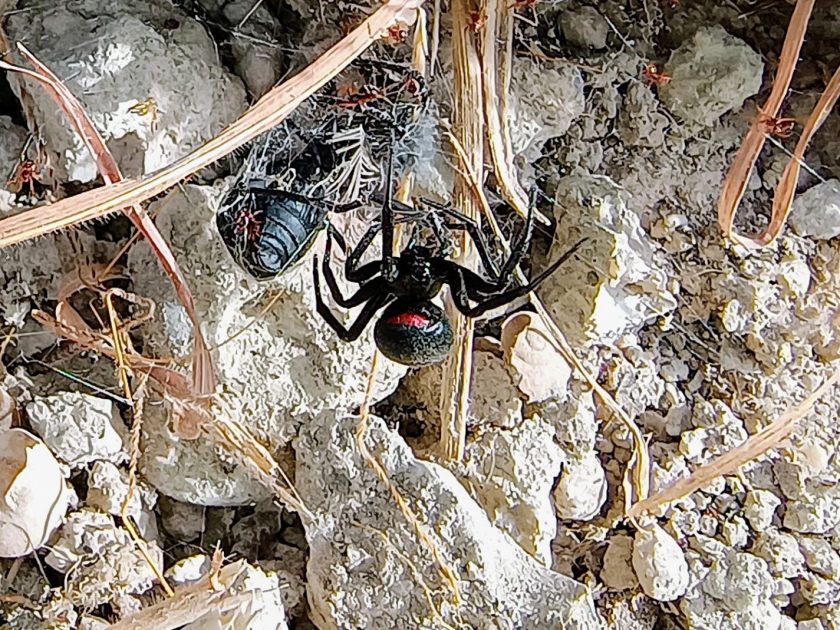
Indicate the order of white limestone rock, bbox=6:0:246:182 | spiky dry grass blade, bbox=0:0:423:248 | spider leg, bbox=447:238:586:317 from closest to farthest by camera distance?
spiky dry grass blade, bbox=0:0:423:248
white limestone rock, bbox=6:0:246:182
spider leg, bbox=447:238:586:317

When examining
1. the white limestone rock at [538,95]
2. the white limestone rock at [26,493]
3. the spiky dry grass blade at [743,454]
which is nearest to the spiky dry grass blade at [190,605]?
the white limestone rock at [26,493]

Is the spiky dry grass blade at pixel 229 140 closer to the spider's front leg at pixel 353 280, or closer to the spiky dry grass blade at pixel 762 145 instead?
the spider's front leg at pixel 353 280

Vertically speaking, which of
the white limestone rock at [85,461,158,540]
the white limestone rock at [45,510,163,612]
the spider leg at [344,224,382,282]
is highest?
the spider leg at [344,224,382,282]

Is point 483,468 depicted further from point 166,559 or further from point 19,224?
point 19,224

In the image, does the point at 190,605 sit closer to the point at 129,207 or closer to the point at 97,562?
the point at 97,562

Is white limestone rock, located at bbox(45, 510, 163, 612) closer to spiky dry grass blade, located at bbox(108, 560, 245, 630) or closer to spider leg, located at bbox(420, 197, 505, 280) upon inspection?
spiky dry grass blade, located at bbox(108, 560, 245, 630)

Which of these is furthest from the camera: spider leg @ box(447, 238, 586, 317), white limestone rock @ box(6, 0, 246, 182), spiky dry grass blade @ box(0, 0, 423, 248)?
spider leg @ box(447, 238, 586, 317)

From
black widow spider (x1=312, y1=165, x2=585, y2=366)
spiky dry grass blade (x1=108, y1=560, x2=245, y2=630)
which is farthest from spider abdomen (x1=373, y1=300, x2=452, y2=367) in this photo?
spiky dry grass blade (x1=108, y1=560, x2=245, y2=630)
